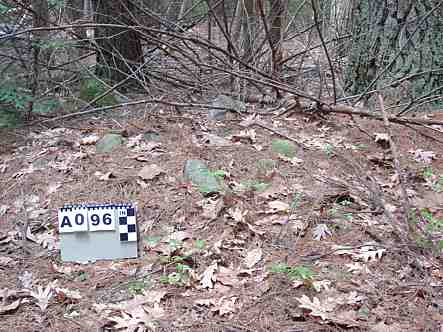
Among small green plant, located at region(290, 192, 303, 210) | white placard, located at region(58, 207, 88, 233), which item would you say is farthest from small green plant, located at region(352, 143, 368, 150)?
white placard, located at region(58, 207, 88, 233)

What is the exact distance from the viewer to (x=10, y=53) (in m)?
4.36

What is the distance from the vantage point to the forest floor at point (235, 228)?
2.25 m

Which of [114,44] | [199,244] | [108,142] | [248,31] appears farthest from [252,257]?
[248,31]

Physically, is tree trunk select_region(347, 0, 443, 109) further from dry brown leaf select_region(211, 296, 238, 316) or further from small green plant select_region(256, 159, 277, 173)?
dry brown leaf select_region(211, 296, 238, 316)

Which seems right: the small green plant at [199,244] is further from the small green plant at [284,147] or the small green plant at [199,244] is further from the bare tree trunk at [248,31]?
the bare tree trunk at [248,31]

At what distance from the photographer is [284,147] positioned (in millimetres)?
3670

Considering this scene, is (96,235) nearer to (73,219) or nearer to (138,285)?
(73,219)

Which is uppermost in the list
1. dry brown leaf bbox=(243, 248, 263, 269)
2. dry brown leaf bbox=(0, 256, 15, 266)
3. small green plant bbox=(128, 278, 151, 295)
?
dry brown leaf bbox=(243, 248, 263, 269)

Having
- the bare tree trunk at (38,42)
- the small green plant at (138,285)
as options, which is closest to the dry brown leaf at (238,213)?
the small green plant at (138,285)

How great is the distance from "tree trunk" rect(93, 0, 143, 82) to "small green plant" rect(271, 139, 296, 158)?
2.00 m

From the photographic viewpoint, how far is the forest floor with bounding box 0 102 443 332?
2.25 metres

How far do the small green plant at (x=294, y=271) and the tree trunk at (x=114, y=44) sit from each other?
3153 millimetres

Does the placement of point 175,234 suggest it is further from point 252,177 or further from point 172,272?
point 252,177

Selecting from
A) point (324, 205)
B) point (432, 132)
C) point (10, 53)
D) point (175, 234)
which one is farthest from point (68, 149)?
point (432, 132)
